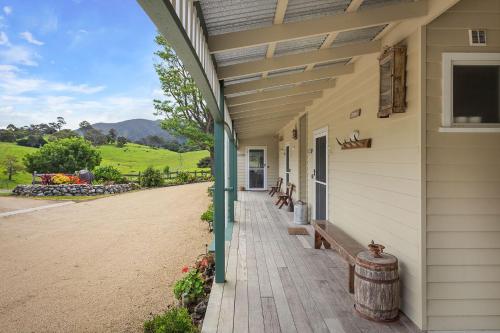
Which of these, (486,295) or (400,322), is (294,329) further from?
(486,295)

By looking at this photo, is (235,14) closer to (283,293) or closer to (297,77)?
(297,77)

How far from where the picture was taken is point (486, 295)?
2.48 meters

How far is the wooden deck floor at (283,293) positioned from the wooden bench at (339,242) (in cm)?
19

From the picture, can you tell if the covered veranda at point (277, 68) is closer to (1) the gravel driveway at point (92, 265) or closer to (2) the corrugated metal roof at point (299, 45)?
(2) the corrugated metal roof at point (299, 45)

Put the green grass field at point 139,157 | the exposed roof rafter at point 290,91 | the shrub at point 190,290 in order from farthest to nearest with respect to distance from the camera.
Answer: the green grass field at point 139,157 → the exposed roof rafter at point 290,91 → the shrub at point 190,290

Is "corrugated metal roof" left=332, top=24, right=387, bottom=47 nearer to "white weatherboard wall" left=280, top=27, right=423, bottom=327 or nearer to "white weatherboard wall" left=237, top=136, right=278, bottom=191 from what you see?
"white weatherboard wall" left=280, top=27, right=423, bottom=327

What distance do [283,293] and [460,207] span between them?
180 centimetres

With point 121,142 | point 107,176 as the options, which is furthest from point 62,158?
point 121,142

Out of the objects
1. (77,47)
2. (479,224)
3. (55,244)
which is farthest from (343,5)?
(77,47)

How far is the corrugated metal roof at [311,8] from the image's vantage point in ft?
7.29

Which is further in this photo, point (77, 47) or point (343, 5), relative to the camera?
point (77, 47)

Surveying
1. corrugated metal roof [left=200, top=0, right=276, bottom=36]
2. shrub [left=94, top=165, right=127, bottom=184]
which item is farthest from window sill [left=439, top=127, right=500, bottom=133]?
shrub [left=94, top=165, right=127, bottom=184]

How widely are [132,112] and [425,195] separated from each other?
290 feet

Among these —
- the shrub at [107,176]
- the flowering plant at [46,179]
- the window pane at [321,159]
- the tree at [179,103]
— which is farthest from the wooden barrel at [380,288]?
the flowering plant at [46,179]
